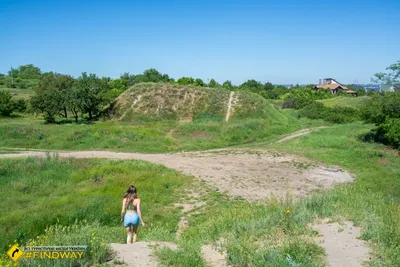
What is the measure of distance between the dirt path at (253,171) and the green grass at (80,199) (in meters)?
1.75

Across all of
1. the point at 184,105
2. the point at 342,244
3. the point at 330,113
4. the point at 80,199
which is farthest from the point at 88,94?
the point at 342,244

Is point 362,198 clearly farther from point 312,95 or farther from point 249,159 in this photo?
point 312,95

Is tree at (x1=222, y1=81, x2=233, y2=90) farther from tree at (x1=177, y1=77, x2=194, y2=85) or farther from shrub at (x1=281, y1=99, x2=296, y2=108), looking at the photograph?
shrub at (x1=281, y1=99, x2=296, y2=108)

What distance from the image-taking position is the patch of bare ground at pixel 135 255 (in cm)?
606

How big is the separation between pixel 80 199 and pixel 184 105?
26239 millimetres

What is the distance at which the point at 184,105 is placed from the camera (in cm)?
3759

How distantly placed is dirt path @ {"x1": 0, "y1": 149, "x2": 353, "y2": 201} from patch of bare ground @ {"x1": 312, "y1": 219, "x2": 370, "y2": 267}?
4732 mm

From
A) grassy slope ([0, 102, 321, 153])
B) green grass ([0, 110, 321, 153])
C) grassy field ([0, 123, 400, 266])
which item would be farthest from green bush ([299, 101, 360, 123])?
grassy field ([0, 123, 400, 266])

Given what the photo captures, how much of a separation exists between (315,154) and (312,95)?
174 feet

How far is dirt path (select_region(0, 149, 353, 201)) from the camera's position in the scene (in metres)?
14.5

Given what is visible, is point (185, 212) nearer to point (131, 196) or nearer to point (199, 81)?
point (131, 196)

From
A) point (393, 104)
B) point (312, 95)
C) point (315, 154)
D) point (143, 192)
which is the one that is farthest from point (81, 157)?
point (312, 95)

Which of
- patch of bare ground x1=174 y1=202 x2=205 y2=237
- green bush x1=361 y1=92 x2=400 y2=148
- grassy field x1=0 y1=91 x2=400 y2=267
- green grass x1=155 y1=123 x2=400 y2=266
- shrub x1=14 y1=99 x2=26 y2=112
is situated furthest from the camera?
shrub x1=14 y1=99 x2=26 y2=112

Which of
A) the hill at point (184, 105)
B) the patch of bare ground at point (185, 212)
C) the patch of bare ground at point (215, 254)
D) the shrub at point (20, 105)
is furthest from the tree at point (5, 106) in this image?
the patch of bare ground at point (215, 254)
